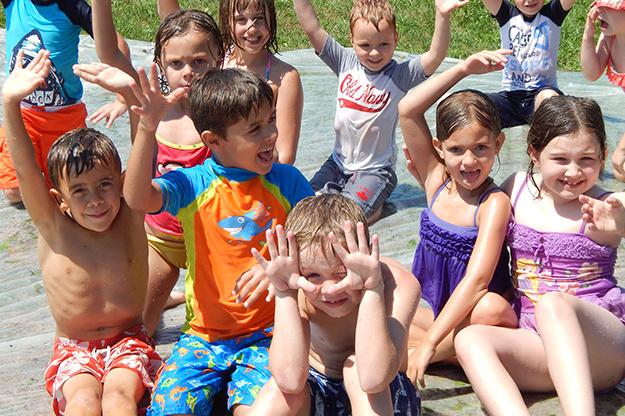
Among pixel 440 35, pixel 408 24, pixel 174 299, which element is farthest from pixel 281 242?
pixel 408 24

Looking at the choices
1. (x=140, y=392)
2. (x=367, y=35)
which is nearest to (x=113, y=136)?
(x=367, y=35)

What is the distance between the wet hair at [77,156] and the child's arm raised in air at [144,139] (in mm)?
317

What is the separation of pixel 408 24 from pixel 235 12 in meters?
5.32

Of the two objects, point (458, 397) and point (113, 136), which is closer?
point (458, 397)

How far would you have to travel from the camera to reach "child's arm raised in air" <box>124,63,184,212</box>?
7.36ft

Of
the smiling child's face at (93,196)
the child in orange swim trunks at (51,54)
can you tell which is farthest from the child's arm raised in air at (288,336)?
the child in orange swim trunks at (51,54)

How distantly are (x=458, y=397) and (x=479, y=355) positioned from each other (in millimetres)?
297

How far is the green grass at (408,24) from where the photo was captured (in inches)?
315

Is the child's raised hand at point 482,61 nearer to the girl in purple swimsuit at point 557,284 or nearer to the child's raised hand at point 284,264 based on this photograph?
the girl in purple swimsuit at point 557,284

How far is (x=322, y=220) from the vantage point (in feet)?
6.99

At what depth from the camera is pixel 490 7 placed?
4699 mm

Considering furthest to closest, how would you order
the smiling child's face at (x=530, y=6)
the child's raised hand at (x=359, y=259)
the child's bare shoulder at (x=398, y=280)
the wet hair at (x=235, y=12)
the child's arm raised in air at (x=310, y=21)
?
the smiling child's face at (x=530, y=6), the child's arm raised in air at (x=310, y=21), the wet hair at (x=235, y=12), the child's bare shoulder at (x=398, y=280), the child's raised hand at (x=359, y=259)

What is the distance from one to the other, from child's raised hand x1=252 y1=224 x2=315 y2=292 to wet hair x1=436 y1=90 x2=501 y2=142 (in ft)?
3.24

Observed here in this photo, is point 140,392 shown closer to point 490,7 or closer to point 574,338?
point 574,338
